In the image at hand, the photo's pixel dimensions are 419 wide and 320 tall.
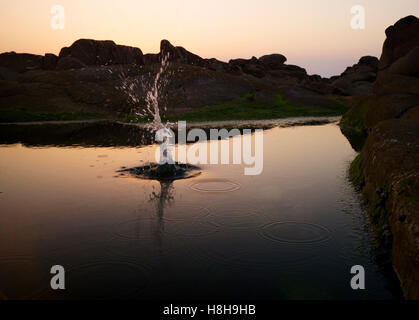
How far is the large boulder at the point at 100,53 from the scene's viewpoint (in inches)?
4882

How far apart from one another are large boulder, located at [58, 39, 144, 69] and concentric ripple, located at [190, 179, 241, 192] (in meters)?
115

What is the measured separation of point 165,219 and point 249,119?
35.4 m

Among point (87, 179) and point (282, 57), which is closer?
point (87, 179)

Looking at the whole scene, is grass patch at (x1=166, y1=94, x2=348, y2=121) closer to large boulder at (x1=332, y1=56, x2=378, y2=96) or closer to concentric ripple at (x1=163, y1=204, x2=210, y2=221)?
large boulder at (x1=332, y1=56, x2=378, y2=96)

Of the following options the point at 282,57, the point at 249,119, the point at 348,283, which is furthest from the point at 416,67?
the point at 282,57

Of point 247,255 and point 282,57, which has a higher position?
point 282,57

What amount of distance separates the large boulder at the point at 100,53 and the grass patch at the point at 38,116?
78894 mm

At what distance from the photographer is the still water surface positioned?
566cm

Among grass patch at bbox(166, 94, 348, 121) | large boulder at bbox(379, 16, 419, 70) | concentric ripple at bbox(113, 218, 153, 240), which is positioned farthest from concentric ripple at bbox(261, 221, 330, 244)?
large boulder at bbox(379, 16, 419, 70)

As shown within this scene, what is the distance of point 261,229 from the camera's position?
26.1 ft

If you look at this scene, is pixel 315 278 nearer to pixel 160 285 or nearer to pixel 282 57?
pixel 160 285

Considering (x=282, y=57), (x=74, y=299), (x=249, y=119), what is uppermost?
(x=282, y=57)
